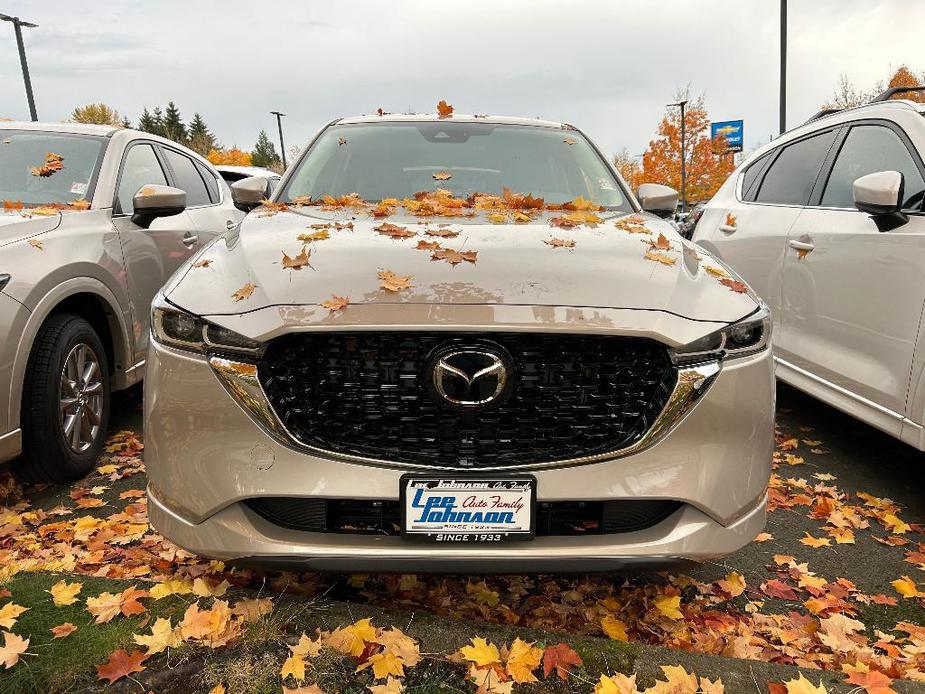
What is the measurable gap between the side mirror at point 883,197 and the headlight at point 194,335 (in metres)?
2.82

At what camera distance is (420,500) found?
6.62 feet

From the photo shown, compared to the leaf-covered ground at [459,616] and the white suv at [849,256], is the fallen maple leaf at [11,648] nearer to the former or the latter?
the leaf-covered ground at [459,616]

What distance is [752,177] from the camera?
5.31 meters

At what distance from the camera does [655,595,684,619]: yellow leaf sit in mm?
2588

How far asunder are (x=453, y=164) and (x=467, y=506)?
204cm

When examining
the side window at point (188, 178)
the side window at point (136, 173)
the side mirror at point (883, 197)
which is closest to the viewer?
the side mirror at point (883, 197)

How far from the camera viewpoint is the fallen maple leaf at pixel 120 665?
6.63ft

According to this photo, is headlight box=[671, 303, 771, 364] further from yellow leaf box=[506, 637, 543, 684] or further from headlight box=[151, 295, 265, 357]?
headlight box=[151, 295, 265, 357]

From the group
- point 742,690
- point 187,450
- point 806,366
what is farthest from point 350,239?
point 806,366

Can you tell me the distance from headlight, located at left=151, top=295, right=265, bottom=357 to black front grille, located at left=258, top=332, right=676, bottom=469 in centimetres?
8

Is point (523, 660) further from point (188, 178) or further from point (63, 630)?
point (188, 178)

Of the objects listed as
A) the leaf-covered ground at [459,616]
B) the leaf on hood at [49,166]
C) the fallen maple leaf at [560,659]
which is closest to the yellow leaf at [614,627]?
the leaf-covered ground at [459,616]

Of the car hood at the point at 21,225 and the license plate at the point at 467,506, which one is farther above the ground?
the car hood at the point at 21,225

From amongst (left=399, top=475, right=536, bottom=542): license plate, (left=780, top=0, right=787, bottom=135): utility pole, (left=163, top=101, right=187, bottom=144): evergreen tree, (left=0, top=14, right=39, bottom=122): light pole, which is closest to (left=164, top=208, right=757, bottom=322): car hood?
(left=399, top=475, right=536, bottom=542): license plate
